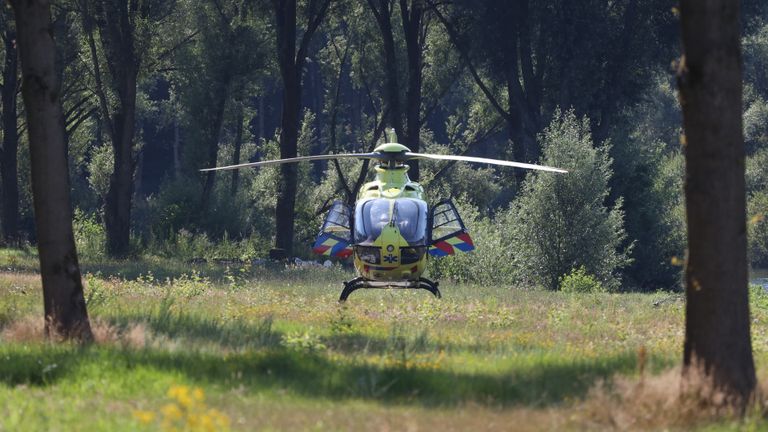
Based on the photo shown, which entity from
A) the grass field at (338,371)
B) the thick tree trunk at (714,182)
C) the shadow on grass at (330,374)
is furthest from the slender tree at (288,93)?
the thick tree trunk at (714,182)

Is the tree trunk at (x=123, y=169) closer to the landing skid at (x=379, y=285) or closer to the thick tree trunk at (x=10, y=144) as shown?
the thick tree trunk at (x=10, y=144)

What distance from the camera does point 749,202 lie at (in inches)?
2800

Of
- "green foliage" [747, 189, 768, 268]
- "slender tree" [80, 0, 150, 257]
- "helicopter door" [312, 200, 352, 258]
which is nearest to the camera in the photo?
"helicopter door" [312, 200, 352, 258]

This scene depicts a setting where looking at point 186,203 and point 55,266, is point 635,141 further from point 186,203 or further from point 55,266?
point 55,266

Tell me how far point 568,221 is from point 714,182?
2837 centimetres

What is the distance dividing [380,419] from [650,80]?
39344 mm

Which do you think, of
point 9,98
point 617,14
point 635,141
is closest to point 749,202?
point 635,141

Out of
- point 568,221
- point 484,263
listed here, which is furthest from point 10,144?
point 568,221

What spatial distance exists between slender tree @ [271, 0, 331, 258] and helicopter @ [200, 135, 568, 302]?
22.1m

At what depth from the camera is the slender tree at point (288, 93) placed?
46875mm

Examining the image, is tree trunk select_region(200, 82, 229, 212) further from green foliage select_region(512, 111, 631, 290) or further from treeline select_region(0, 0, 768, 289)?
green foliage select_region(512, 111, 631, 290)

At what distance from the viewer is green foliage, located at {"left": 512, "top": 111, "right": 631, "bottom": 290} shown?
38719 mm

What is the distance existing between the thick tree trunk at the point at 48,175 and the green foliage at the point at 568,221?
25.5 metres

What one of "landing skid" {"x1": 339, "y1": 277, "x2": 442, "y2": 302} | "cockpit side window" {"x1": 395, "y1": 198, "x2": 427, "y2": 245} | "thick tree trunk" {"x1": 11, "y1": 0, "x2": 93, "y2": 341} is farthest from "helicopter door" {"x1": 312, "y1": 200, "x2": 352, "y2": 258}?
"thick tree trunk" {"x1": 11, "y1": 0, "x2": 93, "y2": 341}
